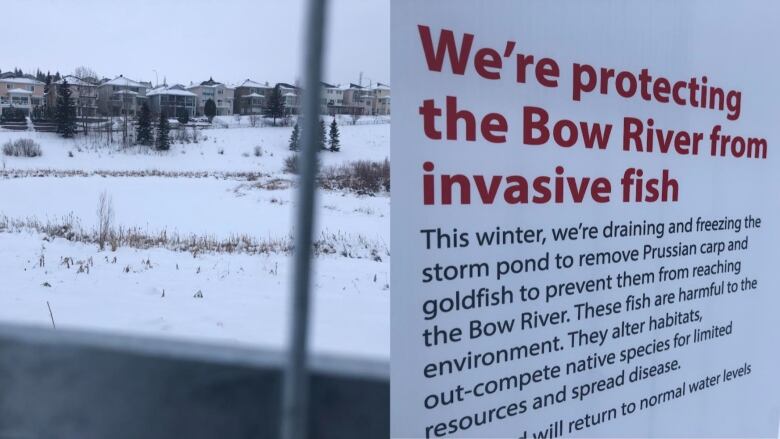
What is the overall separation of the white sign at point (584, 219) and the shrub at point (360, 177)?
1014 cm

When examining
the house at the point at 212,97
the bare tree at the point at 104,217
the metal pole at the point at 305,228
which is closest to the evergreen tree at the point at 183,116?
the house at the point at 212,97

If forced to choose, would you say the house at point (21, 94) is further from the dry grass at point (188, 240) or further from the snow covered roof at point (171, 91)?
the dry grass at point (188, 240)

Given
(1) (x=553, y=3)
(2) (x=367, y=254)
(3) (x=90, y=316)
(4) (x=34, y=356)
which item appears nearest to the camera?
(1) (x=553, y=3)

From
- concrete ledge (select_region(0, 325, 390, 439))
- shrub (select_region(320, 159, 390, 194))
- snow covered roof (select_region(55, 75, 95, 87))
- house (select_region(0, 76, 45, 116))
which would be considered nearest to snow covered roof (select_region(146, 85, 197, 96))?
snow covered roof (select_region(55, 75, 95, 87))

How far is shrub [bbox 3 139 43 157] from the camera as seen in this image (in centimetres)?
1671

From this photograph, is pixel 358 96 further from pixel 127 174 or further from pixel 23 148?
pixel 23 148

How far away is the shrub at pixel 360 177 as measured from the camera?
12.6 metres

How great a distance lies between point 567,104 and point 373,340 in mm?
3288

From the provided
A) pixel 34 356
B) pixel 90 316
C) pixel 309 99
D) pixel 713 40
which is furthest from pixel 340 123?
pixel 309 99

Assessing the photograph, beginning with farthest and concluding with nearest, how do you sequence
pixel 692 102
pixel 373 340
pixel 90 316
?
pixel 90 316, pixel 373 340, pixel 692 102

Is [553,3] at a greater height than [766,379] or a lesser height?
greater

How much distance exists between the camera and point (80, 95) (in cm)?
1669

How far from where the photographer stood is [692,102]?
7.17ft

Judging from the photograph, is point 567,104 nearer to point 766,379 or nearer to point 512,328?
point 512,328
